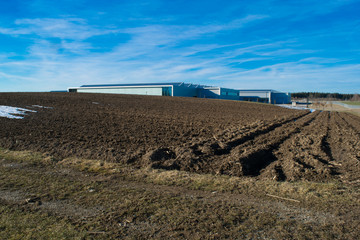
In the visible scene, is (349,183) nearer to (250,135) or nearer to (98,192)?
(98,192)

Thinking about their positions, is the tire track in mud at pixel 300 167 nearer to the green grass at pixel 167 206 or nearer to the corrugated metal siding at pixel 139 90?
the green grass at pixel 167 206

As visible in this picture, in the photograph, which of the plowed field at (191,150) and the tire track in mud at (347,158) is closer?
the tire track in mud at (347,158)

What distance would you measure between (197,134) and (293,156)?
655 centimetres

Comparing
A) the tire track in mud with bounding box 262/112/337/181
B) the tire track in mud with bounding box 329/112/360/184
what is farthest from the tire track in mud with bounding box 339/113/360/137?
the tire track in mud with bounding box 262/112/337/181

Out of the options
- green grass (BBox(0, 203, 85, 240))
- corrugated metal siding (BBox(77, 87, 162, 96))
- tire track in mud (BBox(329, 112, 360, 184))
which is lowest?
green grass (BBox(0, 203, 85, 240))

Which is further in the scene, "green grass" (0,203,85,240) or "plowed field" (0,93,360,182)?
"plowed field" (0,93,360,182)

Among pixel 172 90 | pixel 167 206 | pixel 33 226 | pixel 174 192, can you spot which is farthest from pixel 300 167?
pixel 172 90

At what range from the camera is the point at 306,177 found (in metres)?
7.43

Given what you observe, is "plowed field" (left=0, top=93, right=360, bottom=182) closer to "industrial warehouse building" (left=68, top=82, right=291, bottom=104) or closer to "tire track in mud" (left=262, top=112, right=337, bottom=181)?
"tire track in mud" (left=262, top=112, right=337, bottom=181)

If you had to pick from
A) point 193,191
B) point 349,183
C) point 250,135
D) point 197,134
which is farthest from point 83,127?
point 349,183

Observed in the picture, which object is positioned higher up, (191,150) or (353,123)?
(191,150)

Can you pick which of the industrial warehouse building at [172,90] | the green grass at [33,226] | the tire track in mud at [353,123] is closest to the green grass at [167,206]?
the green grass at [33,226]

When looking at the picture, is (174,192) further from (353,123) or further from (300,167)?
(353,123)

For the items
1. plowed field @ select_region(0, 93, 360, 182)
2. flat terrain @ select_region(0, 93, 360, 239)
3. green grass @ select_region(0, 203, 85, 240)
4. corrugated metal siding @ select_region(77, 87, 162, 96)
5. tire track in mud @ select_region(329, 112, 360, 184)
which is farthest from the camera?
corrugated metal siding @ select_region(77, 87, 162, 96)
